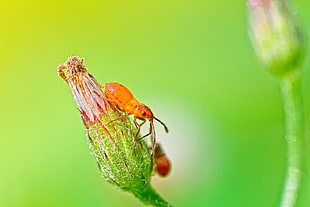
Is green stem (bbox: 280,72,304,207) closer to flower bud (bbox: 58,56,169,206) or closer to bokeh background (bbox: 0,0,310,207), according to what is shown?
flower bud (bbox: 58,56,169,206)

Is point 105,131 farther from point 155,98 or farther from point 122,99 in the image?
point 155,98

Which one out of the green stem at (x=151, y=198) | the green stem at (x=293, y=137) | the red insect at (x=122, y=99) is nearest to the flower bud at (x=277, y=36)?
the green stem at (x=293, y=137)

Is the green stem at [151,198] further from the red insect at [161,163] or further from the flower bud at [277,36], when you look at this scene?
the flower bud at [277,36]

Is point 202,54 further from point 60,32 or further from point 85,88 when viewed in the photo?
point 85,88

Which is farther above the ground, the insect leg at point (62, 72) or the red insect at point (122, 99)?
the insect leg at point (62, 72)

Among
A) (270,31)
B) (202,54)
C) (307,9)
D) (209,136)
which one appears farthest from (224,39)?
(270,31)

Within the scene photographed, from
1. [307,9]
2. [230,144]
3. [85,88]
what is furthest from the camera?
[307,9]

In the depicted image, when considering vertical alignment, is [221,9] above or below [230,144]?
above
